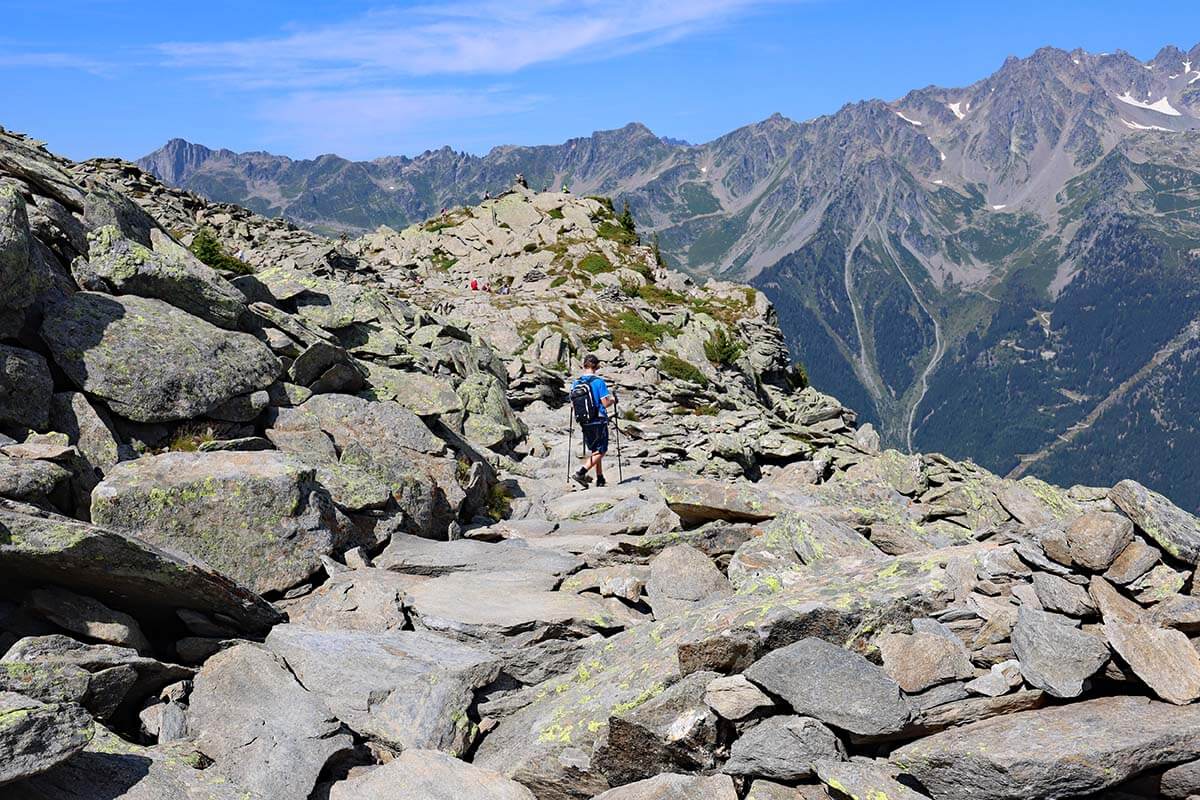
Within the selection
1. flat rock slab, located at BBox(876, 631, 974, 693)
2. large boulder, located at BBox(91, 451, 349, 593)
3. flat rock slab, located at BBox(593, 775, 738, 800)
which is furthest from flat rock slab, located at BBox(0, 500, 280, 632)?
flat rock slab, located at BBox(876, 631, 974, 693)

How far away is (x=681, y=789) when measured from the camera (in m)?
8.11

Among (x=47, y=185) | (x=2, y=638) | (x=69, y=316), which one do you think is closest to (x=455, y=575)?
(x=2, y=638)

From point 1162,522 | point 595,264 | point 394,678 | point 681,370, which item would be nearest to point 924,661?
point 1162,522

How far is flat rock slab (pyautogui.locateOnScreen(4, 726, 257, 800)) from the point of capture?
7.58 m

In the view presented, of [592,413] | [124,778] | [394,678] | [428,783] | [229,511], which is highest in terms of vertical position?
[592,413]

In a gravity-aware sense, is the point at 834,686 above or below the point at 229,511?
below

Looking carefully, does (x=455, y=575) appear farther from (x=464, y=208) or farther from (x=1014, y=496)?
(x=464, y=208)

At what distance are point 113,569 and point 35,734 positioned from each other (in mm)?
3126

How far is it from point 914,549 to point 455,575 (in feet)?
29.1

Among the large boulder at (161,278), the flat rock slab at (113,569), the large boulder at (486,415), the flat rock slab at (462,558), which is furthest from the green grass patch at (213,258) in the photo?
the flat rock slab at (113,569)

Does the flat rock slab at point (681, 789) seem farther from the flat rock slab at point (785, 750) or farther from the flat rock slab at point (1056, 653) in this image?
the flat rock slab at point (1056, 653)

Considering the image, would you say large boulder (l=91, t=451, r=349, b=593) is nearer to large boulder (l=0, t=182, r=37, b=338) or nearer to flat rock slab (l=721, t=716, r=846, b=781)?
large boulder (l=0, t=182, r=37, b=338)

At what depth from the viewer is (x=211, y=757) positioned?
903 cm

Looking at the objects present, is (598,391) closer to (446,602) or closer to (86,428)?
(446,602)
